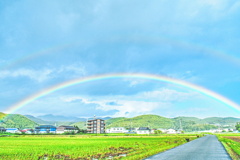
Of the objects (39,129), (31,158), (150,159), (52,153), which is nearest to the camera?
(150,159)

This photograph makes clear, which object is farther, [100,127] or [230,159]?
[100,127]

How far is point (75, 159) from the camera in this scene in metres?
15.7

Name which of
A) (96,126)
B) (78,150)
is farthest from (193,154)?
(96,126)

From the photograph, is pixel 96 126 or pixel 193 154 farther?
pixel 96 126

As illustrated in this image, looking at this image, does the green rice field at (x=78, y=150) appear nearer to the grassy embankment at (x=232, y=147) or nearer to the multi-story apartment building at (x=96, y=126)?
the grassy embankment at (x=232, y=147)

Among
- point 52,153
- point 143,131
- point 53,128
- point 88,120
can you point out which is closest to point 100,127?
point 88,120

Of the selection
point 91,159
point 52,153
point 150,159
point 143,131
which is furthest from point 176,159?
point 143,131

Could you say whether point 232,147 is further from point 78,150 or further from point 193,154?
point 78,150

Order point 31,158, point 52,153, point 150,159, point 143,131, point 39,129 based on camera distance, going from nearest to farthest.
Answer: point 150,159, point 31,158, point 52,153, point 143,131, point 39,129

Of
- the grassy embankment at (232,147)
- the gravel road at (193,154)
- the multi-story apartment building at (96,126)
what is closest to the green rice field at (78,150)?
the gravel road at (193,154)

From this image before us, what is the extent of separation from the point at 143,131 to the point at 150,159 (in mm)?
111614

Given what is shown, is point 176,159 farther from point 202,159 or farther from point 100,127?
point 100,127

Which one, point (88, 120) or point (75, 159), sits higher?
point (88, 120)

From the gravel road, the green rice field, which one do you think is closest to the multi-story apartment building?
the green rice field
